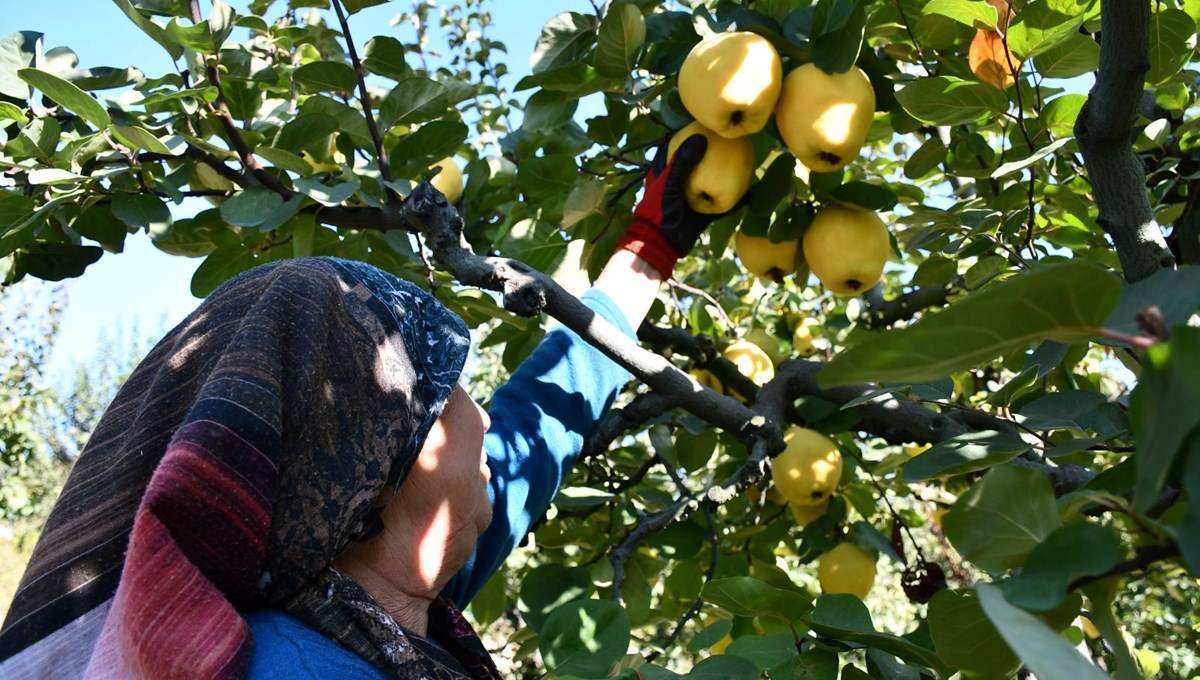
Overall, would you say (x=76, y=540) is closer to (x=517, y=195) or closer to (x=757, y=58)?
(x=757, y=58)

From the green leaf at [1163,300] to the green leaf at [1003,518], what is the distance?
0.11 metres

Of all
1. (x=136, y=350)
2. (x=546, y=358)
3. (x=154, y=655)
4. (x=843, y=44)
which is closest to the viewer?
(x=154, y=655)

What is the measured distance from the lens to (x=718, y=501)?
1.41m

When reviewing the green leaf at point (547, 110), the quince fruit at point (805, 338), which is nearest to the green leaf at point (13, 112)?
the green leaf at point (547, 110)

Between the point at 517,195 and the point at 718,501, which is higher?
the point at 517,195

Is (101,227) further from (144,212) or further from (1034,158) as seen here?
(1034,158)

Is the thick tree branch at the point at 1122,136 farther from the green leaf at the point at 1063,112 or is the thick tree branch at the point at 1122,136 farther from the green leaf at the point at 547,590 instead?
the green leaf at the point at 547,590

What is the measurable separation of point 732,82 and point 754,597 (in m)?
0.73

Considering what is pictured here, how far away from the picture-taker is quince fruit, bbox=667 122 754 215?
4.91 feet

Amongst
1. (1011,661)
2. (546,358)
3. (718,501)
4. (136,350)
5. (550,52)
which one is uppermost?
(550,52)

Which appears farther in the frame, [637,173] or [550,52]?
[637,173]

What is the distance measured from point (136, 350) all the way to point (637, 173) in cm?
1255

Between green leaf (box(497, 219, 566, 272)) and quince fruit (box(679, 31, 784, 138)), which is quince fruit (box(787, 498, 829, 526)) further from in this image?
quince fruit (box(679, 31, 784, 138))

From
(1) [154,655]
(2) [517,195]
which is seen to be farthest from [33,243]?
(1) [154,655]
